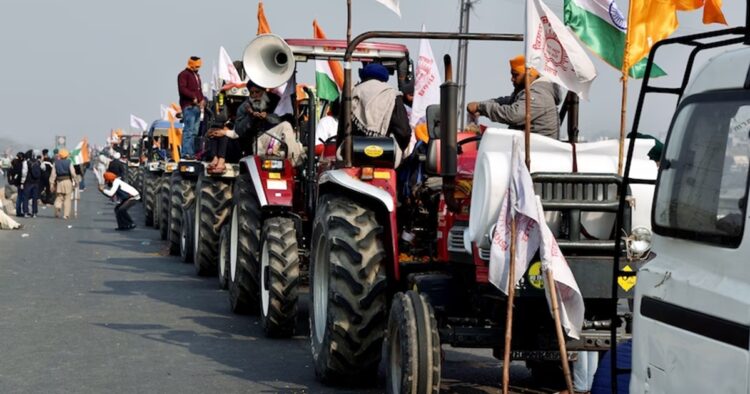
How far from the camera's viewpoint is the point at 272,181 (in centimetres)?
1344

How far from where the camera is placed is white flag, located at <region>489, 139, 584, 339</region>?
296 inches

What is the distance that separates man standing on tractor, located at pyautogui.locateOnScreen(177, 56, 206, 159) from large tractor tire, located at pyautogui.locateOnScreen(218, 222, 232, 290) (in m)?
7.04

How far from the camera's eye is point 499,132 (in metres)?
8.20

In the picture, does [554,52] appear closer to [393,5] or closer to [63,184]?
[393,5]

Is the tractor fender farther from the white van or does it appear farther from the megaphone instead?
the white van

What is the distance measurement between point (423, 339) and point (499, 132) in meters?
1.41

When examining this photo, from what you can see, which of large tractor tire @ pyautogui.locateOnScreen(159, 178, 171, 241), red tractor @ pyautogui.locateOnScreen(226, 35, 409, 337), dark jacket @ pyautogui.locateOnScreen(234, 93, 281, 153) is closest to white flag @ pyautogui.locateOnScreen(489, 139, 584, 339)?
red tractor @ pyautogui.locateOnScreen(226, 35, 409, 337)

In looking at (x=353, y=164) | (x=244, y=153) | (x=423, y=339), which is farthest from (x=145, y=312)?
(x=423, y=339)

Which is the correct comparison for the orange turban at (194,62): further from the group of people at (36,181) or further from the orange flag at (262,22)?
the group of people at (36,181)

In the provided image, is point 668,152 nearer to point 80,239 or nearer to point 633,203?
point 633,203

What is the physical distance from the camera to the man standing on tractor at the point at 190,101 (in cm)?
2427

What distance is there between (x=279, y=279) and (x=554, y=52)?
459 cm

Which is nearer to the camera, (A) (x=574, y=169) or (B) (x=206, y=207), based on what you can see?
(A) (x=574, y=169)

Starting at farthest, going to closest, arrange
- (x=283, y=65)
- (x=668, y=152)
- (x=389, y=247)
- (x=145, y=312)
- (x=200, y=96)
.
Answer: (x=200, y=96) < (x=145, y=312) < (x=283, y=65) < (x=389, y=247) < (x=668, y=152)
